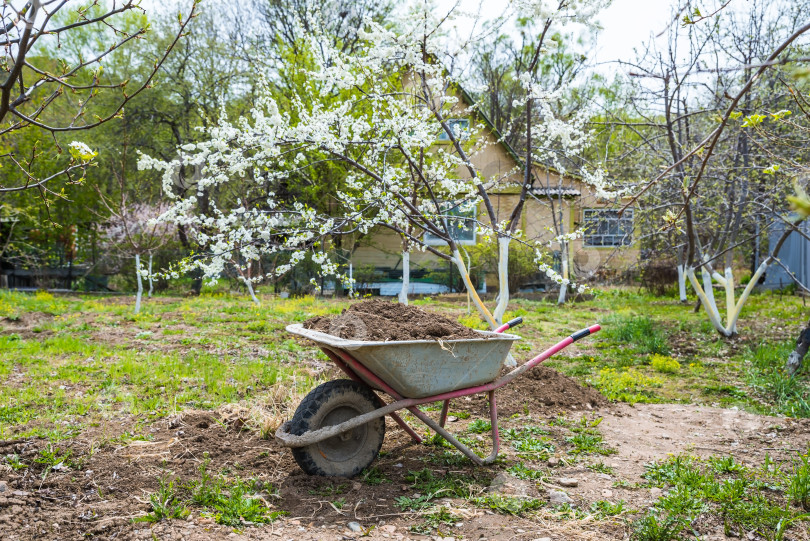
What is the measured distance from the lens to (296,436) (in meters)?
2.95

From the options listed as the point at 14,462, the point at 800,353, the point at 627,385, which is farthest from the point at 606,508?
the point at 800,353

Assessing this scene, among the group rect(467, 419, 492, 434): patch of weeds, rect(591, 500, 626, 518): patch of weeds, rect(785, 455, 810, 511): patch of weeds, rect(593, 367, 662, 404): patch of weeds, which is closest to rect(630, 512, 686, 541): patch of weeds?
rect(591, 500, 626, 518): patch of weeds

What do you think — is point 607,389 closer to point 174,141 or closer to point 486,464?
point 486,464

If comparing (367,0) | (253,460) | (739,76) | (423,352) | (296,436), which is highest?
(367,0)

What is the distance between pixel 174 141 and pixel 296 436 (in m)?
15.7

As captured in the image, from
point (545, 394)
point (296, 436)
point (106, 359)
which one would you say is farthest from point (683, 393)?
point (106, 359)

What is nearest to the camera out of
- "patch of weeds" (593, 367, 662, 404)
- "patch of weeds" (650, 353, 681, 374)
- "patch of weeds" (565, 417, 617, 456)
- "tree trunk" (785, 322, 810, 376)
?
"patch of weeds" (565, 417, 617, 456)

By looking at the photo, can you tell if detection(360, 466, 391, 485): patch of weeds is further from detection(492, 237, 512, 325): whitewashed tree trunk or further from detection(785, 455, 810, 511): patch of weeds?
detection(492, 237, 512, 325): whitewashed tree trunk

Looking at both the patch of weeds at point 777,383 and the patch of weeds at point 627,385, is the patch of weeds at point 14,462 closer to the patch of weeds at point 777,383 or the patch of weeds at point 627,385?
the patch of weeds at point 627,385

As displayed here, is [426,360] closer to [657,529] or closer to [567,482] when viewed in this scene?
[567,482]

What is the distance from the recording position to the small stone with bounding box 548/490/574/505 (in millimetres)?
2881

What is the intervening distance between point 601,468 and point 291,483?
1.74m

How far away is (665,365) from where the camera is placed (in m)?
6.12

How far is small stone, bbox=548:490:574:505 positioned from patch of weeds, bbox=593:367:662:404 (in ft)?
7.54
